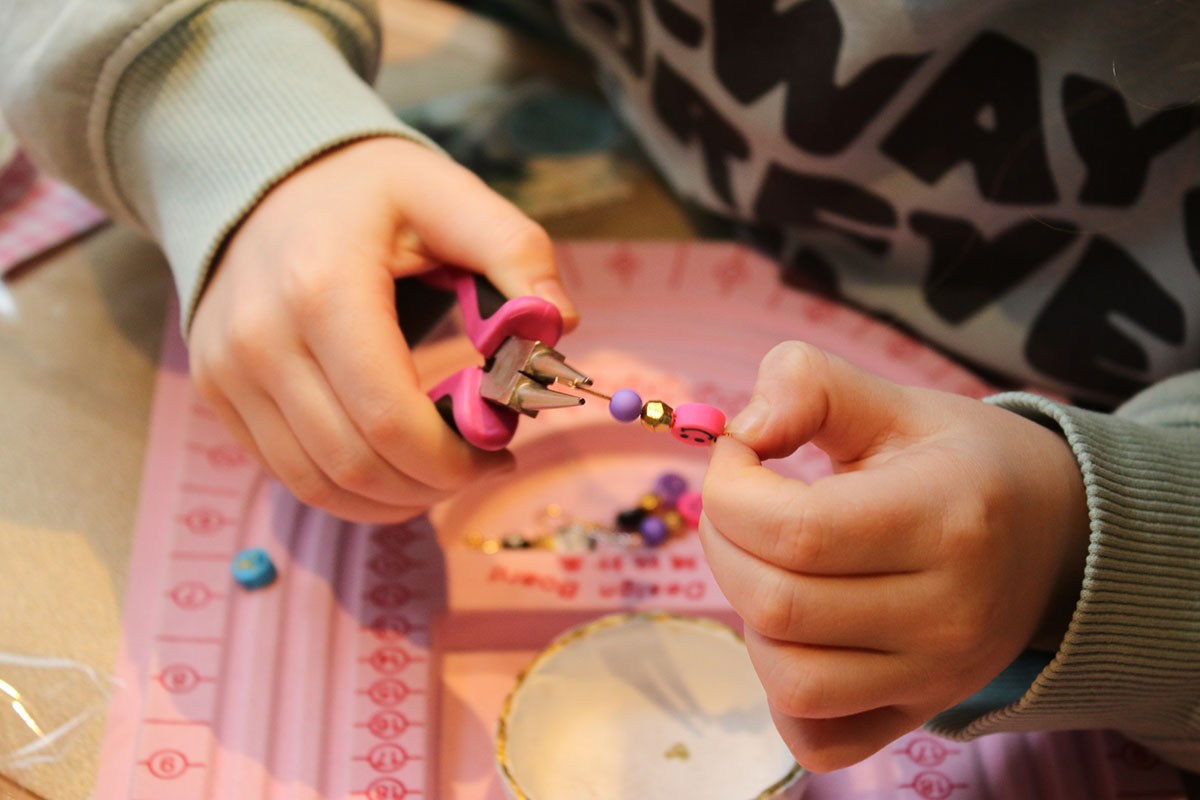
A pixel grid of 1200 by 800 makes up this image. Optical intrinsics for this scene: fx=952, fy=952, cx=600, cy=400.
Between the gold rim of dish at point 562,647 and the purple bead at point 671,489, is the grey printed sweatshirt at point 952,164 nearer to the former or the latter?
the gold rim of dish at point 562,647

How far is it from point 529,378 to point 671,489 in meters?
0.26

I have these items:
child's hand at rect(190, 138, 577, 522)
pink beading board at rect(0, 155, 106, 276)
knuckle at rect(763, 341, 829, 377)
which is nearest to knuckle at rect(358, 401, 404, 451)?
child's hand at rect(190, 138, 577, 522)

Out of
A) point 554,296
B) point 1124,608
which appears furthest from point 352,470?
point 1124,608

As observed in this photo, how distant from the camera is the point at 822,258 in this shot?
900 mm

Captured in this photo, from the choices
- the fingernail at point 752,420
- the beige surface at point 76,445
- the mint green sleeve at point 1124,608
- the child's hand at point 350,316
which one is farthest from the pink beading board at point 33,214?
the mint green sleeve at point 1124,608

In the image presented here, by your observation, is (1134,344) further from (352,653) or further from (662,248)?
(352,653)

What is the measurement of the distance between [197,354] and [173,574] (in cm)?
16

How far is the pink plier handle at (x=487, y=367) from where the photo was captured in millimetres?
544

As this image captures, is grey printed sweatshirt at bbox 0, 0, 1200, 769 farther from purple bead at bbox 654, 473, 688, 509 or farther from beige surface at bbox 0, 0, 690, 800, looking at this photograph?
purple bead at bbox 654, 473, 688, 509

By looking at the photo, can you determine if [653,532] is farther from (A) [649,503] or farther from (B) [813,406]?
(B) [813,406]

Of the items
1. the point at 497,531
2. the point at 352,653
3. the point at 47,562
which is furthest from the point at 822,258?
the point at 47,562

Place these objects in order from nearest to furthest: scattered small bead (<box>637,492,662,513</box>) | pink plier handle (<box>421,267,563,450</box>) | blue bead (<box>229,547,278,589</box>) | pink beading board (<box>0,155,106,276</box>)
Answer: pink plier handle (<box>421,267,563,450</box>) < blue bead (<box>229,547,278,589</box>) < scattered small bead (<box>637,492,662,513</box>) < pink beading board (<box>0,155,106,276</box>)

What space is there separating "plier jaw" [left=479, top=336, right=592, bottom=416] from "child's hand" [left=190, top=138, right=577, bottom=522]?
44 mm

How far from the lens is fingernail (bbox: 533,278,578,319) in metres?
0.57
